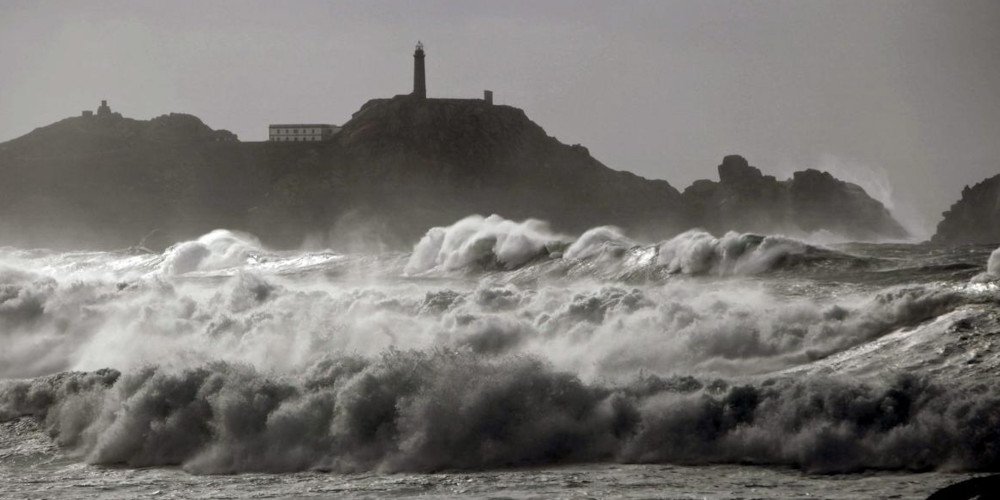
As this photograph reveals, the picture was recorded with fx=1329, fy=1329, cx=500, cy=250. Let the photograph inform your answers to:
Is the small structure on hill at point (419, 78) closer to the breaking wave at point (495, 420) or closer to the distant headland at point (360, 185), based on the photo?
the distant headland at point (360, 185)

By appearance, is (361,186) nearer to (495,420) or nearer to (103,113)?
(103,113)

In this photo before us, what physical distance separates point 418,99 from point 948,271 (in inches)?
3263

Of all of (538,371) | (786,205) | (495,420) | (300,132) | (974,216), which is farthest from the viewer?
(300,132)

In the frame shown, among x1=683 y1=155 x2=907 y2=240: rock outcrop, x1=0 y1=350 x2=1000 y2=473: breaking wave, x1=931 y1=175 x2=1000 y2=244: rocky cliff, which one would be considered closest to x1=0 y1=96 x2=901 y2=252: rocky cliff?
x1=683 y1=155 x2=907 y2=240: rock outcrop

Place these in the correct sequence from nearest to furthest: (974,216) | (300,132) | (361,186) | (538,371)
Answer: (538,371), (974,216), (361,186), (300,132)

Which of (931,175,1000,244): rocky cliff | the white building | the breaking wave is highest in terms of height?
the white building

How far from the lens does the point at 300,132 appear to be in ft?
343

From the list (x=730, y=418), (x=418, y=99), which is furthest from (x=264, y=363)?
(x=418, y=99)

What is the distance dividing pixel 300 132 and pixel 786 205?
130 ft

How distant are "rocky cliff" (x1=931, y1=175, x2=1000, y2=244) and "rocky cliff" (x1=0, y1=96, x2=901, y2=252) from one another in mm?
26156

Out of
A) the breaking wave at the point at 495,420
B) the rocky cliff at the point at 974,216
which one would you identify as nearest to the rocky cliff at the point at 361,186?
the rocky cliff at the point at 974,216

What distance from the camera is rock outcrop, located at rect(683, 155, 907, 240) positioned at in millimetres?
80562

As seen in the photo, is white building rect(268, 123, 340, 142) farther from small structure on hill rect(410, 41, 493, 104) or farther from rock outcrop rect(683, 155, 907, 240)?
rock outcrop rect(683, 155, 907, 240)

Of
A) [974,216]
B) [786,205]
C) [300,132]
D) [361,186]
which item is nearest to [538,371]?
[974,216]
